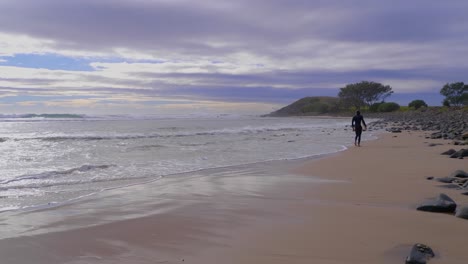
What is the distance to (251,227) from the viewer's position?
14.6 ft

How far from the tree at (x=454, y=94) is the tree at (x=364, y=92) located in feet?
55.9

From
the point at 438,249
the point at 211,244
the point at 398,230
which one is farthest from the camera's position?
the point at 398,230

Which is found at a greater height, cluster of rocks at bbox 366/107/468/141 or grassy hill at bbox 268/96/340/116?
grassy hill at bbox 268/96/340/116

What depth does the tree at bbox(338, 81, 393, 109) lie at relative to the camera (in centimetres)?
9488

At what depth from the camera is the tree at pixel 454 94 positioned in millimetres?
75438

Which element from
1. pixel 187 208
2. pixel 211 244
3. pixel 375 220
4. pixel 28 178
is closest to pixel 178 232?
pixel 211 244

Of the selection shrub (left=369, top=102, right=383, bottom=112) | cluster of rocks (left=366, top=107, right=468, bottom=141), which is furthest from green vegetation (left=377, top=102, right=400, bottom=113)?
cluster of rocks (left=366, top=107, right=468, bottom=141)

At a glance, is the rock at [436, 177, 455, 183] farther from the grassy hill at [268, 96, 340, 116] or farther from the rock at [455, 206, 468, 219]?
the grassy hill at [268, 96, 340, 116]

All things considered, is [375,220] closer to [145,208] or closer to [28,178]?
[145,208]

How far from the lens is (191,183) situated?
758 centimetres

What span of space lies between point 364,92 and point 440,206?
9532 cm

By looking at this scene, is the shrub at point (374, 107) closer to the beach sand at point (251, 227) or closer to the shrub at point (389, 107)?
the shrub at point (389, 107)

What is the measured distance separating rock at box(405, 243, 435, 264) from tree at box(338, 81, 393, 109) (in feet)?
314

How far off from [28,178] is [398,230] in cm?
685
